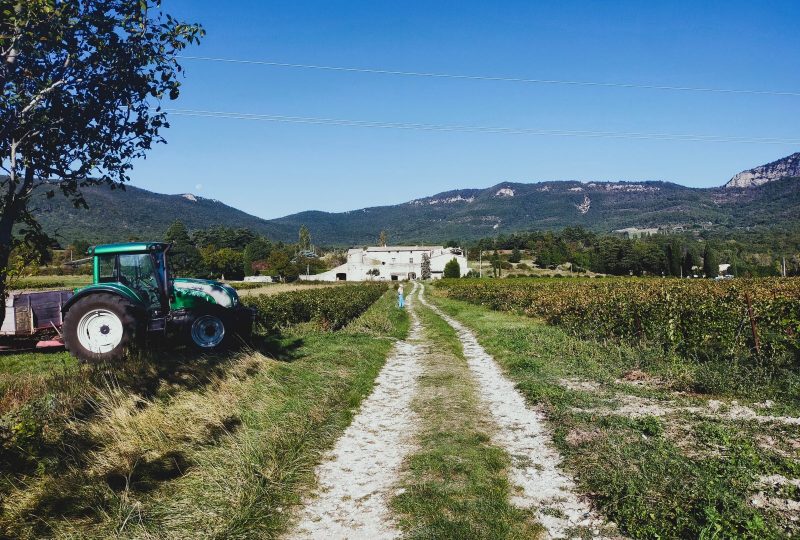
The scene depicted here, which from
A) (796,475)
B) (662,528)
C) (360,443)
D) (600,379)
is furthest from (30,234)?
(600,379)

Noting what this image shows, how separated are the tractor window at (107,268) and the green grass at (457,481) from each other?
731 cm

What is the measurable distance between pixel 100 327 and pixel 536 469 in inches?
349

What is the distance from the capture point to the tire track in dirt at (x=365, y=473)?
4703 millimetres

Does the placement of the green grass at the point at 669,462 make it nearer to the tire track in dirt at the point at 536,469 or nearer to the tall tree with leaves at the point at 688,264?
the tire track in dirt at the point at 536,469

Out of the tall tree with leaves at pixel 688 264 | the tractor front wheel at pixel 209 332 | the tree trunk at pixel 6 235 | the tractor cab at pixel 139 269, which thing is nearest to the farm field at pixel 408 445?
the tractor front wheel at pixel 209 332

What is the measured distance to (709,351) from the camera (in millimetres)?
12047

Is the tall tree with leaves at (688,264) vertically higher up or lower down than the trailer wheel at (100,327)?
lower down

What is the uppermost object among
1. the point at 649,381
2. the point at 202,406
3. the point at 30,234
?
the point at 30,234

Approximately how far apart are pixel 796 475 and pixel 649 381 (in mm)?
4929

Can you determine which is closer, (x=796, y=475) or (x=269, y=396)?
(x=796, y=475)

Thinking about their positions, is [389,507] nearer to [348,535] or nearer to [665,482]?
[348,535]

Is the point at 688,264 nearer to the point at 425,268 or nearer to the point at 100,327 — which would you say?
the point at 425,268

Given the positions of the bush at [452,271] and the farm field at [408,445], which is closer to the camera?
the farm field at [408,445]

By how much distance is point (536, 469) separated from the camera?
5902mm
